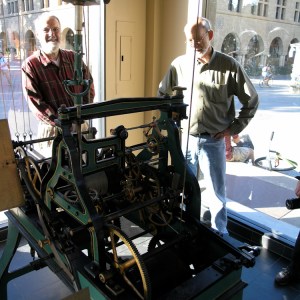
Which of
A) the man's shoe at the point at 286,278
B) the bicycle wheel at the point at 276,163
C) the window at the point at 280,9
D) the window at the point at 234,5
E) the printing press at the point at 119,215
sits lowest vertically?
the man's shoe at the point at 286,278

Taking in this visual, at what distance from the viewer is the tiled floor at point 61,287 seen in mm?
2070

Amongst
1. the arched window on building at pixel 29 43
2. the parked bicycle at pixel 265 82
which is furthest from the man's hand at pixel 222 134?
the arched window on building at pixel 29 43

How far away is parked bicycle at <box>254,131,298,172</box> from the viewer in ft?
8.62

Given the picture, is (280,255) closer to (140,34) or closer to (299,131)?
(299,131)

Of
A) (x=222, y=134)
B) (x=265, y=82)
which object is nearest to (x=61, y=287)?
(x=222, y=134)

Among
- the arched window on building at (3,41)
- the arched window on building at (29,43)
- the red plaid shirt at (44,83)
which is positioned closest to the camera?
the arched window on building at (3,41)

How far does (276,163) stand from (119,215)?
1935mm

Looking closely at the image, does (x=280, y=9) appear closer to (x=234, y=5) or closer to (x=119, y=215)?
(x=234, y=5)

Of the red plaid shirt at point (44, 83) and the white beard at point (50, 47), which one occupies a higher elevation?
the white beard at point (50, 47)

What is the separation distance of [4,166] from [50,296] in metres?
1.10

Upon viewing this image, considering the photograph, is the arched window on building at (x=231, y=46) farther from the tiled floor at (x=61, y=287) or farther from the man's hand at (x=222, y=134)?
the tiled floor at (x=61, y=287)

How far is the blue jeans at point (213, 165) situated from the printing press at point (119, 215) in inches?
34.7

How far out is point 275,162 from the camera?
2.76m

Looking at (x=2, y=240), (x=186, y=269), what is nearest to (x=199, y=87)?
(x=186, y=269)
